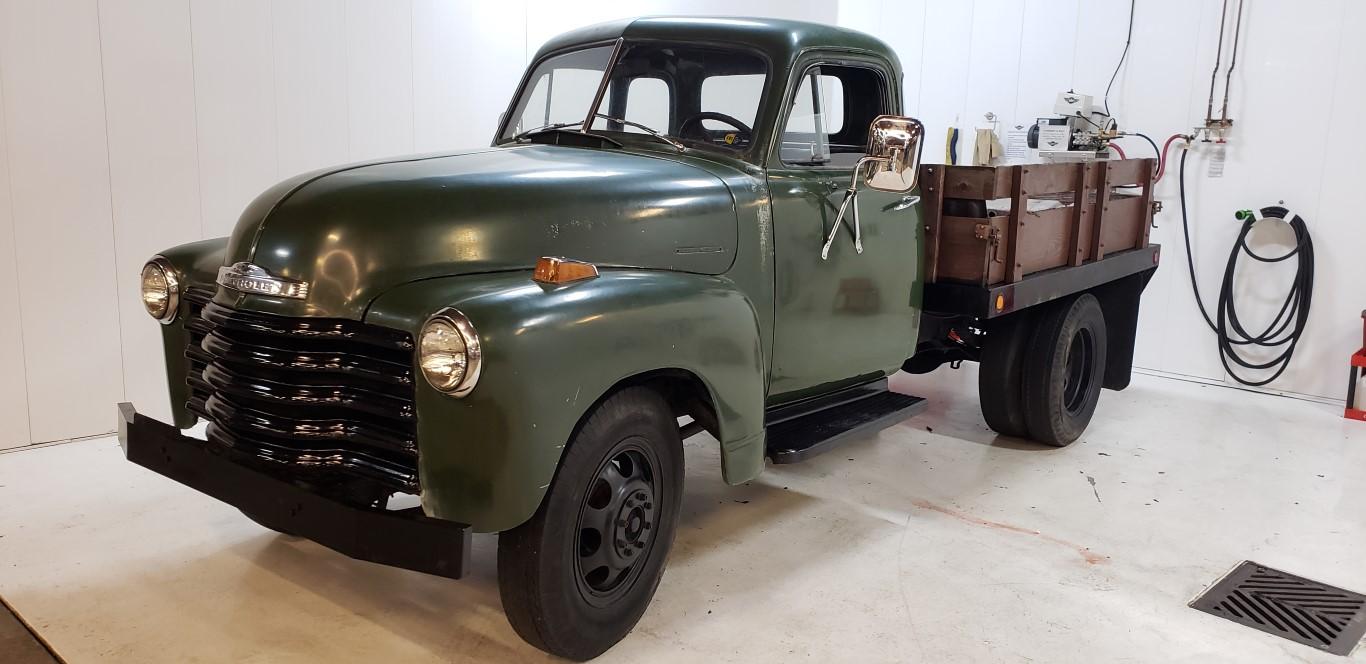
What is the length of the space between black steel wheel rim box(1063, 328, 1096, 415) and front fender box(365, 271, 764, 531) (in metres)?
2.82

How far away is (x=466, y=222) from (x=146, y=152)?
104 inches

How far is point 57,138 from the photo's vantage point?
4.09 metres

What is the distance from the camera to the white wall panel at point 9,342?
4.01m

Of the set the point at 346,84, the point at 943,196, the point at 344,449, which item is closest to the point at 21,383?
the point at 346,84

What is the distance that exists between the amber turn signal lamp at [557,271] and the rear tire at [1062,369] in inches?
104

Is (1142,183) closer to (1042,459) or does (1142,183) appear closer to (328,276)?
(1042,459)

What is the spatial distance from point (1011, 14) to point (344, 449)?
5631mm

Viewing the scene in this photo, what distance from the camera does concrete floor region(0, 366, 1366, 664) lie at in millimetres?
2689

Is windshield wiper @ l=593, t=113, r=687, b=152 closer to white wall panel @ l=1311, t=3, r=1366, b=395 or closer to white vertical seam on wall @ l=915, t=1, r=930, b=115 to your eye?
white wall panel @ l=1311, t=3, r=1366, b=395

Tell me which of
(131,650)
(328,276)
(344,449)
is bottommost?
(131,650)

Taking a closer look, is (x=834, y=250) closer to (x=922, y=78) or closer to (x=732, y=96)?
(x=732, y=96)

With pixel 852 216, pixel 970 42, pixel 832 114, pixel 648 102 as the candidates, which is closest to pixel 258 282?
pixel 648 102

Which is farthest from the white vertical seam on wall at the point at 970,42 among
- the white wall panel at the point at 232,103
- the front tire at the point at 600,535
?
the front tire at the point at 600,535

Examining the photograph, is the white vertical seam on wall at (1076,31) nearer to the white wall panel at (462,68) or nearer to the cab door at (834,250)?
the cab door at (834,250)
